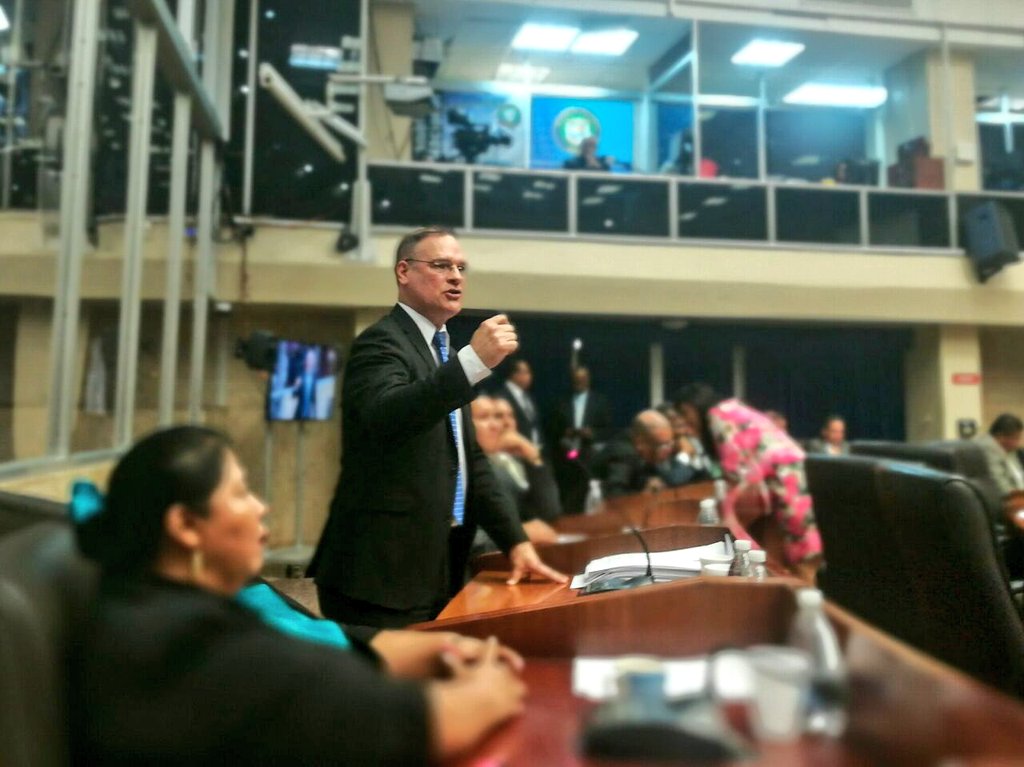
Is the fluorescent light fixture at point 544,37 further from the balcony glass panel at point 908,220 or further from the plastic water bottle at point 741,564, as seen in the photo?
the plastic water bottle at point 741,564

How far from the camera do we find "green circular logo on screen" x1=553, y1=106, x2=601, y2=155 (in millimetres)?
7387

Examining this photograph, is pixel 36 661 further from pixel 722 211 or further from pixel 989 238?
pixel 989 238

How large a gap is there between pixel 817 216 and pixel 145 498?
663 cm

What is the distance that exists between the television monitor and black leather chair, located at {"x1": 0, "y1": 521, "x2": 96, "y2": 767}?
2.16 metres

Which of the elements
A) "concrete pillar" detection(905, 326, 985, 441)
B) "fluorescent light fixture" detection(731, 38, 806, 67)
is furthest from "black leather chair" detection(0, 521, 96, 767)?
"fluorescent light fixture" detection(731, 38, 806, 67)

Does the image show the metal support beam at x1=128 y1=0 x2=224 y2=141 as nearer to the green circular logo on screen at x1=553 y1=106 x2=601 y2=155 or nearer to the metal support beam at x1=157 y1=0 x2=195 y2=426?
the metal support beam at x1=157 y1=0 x2=195 y2=426

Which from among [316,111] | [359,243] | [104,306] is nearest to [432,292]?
[104,306]

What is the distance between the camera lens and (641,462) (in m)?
3.26

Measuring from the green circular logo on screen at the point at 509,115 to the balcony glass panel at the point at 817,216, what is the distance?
235cm

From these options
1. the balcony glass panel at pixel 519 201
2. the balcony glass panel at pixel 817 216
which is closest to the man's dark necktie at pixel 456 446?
the balcony glass panel at pixel 519 201

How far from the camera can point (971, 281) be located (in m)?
6.66

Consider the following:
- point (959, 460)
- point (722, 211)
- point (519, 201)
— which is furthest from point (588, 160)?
point (959, 460)

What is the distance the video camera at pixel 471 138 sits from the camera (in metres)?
6.25

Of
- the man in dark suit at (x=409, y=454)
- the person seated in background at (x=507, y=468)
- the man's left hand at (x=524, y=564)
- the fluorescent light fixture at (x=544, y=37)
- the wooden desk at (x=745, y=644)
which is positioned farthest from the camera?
the fluorescent light fixture at (x=544, y=37)
